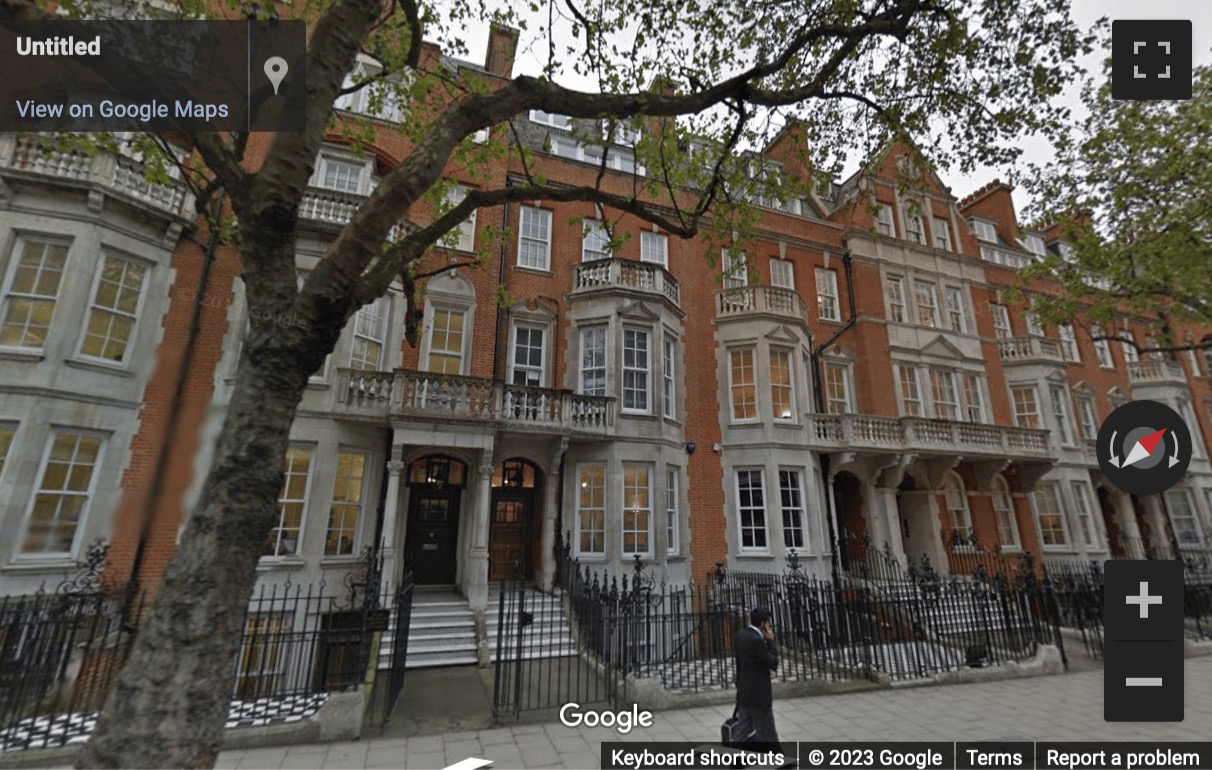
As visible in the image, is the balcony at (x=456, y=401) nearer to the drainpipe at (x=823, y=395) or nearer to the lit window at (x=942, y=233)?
the drainpipe at (x=823, y=395)

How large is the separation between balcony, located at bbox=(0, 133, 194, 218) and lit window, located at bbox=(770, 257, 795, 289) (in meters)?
16.5

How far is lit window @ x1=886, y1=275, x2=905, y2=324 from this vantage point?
61.3 ft

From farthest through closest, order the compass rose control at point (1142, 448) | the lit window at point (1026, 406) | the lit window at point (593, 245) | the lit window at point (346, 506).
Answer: the lit window at point (1026, 406) → the lit window at point (593, 245) → the lit window at point (346, 506) → the compass rose control at point (1142, 448)

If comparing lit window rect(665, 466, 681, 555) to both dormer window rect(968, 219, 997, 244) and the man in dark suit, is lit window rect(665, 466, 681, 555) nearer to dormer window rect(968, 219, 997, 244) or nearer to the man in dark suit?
the man in dark suit

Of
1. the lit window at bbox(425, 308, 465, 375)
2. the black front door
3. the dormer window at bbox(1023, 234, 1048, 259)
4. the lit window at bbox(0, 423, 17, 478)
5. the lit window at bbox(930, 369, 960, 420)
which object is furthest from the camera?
the dormer window at bbox(1023, 234, 1048, 259)

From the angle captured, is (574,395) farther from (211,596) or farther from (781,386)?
(211,596)

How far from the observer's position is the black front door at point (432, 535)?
488 inches

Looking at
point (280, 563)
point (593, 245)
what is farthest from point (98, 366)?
point (593, 245)

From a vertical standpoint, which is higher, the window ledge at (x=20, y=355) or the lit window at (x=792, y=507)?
the window ledge at (x=20, y=355)

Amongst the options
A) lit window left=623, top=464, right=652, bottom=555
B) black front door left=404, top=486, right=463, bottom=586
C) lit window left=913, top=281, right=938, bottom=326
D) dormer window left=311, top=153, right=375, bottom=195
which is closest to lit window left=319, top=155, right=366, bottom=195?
dormer window left=311, top=153, right=375, bottom=195

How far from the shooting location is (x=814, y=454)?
1538cm

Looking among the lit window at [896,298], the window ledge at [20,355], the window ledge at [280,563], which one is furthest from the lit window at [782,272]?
the window ledge at [20,355]

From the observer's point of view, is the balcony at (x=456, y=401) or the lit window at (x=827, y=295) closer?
the balcony at (x=456, y=401)

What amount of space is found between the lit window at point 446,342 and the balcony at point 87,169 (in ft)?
18.8
